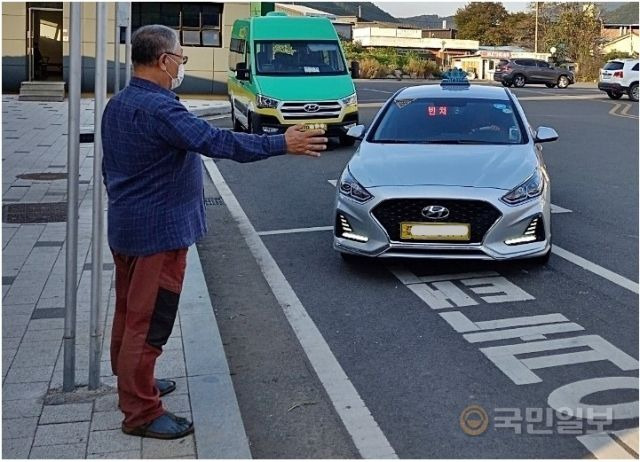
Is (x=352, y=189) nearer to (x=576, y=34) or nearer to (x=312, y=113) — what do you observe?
(x=312, y=113)

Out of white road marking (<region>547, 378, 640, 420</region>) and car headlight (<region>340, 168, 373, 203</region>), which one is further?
car headlight (<region>340, 168, 373, 203</region>)

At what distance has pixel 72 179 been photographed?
13.6 ft

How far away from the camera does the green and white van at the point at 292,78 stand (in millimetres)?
15641

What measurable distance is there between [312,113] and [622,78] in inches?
868

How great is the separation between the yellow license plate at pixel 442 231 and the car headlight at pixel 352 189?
19.3 inches

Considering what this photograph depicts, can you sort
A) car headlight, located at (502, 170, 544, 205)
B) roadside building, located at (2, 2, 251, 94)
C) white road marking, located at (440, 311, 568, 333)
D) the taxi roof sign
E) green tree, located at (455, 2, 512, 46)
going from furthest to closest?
green tree, located at (455, 2, 512, 46) → roadside building, located at (2, 2, 251, 94) → the taxi roof sign → car headlight, located at (502, 170, 544, 205) → white road marking, located at (440, 311, 568, 333)

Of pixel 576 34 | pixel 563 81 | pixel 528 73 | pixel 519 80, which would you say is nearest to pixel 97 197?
pixel 519 80

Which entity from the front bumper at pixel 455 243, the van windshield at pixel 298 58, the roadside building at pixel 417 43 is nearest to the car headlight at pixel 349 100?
the van windshield at pixel 298 58

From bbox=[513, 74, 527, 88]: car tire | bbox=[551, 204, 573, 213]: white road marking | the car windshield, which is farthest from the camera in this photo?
bbox=[513, 74, 527, 88]: car tire

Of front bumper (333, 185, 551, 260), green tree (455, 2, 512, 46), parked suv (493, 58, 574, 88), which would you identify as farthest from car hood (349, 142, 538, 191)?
green tree (455, 2, 512, 46)

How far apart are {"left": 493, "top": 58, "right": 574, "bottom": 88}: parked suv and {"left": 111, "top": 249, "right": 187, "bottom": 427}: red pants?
1700 inches

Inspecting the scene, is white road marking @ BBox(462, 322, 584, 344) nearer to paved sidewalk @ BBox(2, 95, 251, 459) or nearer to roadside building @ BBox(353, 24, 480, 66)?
paved sidewalk @ BBox(2, 95, 251, 459)

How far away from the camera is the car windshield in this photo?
308 inches

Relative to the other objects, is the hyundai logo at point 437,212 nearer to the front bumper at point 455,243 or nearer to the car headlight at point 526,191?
the front bumper at point 455,243
